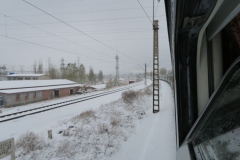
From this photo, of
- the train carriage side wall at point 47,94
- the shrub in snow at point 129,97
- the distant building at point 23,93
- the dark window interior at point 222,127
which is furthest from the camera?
the train carriage side wall at point 47,94

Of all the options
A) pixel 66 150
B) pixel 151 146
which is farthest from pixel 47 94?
pixel 151 146

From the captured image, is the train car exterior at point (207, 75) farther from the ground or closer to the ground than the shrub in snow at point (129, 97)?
farther from the ground

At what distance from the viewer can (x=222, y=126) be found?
91 cm

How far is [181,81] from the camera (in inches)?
58.9

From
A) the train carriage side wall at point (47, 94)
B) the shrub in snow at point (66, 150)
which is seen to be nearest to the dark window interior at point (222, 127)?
the shrub in snow at point (66, 150)

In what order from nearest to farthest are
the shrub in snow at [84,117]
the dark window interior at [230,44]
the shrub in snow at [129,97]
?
the dark window interior at [230,44] < the shrub in snow at [84,117] < the shrub in snow at [129,97]

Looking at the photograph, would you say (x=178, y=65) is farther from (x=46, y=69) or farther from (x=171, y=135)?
(x=46, y=69)

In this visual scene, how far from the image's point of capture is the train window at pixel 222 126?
79 cm

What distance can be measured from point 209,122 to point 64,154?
504 cm

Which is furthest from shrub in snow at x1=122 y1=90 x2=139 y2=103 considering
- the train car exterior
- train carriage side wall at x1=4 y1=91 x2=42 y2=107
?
train carriage side wall at x1=4 y1=91 x2=42 y2=107

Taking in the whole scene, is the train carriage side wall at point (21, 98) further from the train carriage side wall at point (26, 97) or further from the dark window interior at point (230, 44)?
the dark window interior at point (230, 44)

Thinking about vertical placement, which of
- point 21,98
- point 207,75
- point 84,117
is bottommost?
point 21,98

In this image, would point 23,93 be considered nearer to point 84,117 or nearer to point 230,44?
point 84,117

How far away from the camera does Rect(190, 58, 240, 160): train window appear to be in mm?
788
